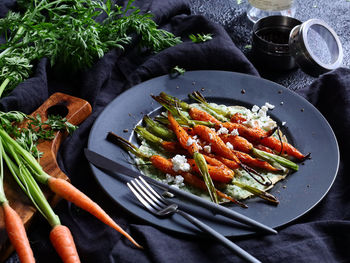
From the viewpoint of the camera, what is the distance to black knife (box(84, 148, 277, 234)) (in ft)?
6.78

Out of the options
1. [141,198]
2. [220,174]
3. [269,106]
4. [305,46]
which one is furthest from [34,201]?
[305,46]

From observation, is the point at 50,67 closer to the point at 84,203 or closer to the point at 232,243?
the point at 84,203

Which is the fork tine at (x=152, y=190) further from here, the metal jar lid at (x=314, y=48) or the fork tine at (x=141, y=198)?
the metal jar lid at (x=314, y=48)

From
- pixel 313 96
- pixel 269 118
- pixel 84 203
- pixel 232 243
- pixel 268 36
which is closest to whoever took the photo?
pixel 232 243

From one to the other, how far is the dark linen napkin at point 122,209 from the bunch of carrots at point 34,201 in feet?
0.38

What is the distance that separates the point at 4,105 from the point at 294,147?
167cm

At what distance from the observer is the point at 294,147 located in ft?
8.36

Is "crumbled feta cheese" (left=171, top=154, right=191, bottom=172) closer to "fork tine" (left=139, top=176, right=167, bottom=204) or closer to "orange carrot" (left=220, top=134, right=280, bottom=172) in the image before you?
"fork tine" (left=139, top=176, right=167, bottom=204)

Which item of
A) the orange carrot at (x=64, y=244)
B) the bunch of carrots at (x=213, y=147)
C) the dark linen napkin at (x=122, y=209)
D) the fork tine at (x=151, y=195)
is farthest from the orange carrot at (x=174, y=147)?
the orange carrot at (x=64, y=244)

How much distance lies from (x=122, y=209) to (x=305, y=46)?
1.63 metres

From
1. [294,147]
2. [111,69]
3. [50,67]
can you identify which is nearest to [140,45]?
[111,69]

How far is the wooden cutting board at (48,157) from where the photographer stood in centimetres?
213

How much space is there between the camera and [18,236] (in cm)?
198

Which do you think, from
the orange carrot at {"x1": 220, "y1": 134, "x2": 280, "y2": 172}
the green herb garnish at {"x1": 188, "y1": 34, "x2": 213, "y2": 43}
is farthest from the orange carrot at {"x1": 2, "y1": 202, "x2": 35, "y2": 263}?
the green herb garnish at {"x1": 188, "y1": 34, "x2": 213, "y2": 43}
